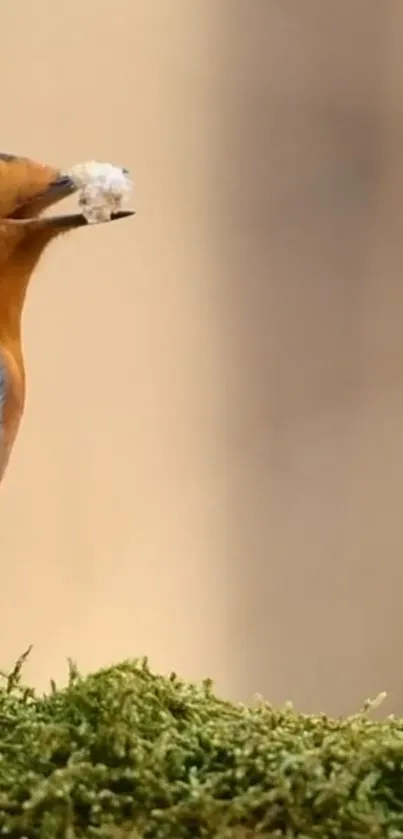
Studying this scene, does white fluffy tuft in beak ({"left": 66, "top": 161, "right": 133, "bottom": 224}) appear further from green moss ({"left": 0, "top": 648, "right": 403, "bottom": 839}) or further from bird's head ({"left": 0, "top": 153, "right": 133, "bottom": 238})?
green moss ({"left": 0, "top": 648, "right": 403, "bottom": 839})

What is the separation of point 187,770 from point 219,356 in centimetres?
85

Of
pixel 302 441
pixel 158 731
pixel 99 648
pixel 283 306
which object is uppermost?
pixel 283 306

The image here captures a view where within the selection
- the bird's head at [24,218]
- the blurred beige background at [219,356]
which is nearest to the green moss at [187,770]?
the bird's head at [24,218]

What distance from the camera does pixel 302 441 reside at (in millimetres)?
1447

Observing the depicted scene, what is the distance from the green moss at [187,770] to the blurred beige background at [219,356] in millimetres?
592

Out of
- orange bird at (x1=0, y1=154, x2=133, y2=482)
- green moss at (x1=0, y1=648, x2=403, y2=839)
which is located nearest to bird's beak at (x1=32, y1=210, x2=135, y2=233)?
orange bird at (x1=0, y1=154, x2=133, y2=482)

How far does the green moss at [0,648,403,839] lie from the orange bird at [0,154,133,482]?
8.9 inches

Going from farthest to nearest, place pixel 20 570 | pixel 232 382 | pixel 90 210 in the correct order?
pixel 232 382, pixel 20 570, pixel 90 210

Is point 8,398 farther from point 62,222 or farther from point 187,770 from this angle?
point 187,770

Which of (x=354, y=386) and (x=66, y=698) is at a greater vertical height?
(x=354, y=386)

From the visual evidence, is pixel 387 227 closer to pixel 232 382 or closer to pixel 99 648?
pixel 232 382

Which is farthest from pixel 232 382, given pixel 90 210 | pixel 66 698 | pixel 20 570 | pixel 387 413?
pixel 66 698

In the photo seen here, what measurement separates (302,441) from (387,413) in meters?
0.13

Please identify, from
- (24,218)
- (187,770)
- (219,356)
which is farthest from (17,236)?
(219,356)
